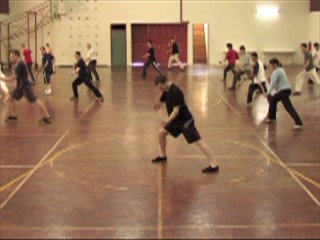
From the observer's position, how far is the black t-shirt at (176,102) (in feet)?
31.7

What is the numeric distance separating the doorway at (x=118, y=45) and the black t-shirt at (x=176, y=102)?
98.4ft

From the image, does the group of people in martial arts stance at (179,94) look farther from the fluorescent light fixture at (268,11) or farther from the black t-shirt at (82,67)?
the fluorescent light fixture at (268,11)

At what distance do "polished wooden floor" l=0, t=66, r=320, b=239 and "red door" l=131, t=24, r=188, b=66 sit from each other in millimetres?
23059

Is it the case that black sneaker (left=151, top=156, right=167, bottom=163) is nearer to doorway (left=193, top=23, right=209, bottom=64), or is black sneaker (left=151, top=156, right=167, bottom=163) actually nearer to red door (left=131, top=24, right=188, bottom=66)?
red door (left=131, top=24, right=188, bottom=66)

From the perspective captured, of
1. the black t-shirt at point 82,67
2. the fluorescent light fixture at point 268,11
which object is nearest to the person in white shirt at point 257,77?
the black t-shirt at point 82,67

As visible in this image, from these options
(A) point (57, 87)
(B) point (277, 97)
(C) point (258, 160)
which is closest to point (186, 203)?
(C) point (258, 160)

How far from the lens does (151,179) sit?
9555mm

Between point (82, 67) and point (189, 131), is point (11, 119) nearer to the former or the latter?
point (82, 67)

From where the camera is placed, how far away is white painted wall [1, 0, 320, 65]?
127ft

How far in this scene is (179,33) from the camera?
130ft

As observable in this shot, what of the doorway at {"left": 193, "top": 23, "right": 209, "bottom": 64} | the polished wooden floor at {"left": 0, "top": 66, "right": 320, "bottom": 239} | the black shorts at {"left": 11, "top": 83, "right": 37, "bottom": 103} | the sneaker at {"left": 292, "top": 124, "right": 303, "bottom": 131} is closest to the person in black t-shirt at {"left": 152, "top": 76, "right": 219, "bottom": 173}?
the polished wooden floor at {"left": 0, "top": 66, "right": 320, "bottom": 239}

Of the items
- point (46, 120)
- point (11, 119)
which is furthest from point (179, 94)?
point (11, 119)

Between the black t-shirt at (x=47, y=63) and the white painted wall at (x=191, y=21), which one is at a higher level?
the white painted wall at (x=191, y=21)

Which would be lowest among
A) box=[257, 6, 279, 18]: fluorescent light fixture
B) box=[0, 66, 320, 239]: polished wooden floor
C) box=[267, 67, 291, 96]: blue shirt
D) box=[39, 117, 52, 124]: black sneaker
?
box=[0, 66, 320, 239]: polished wooden floor
